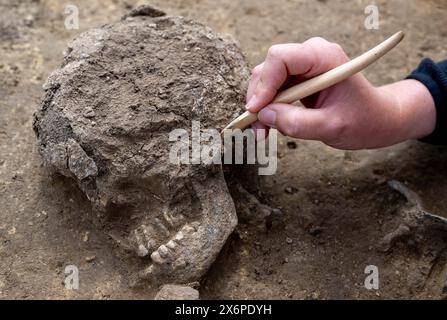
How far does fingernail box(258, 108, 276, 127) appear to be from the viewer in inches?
51.1

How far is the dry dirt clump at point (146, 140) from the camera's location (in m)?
1.29

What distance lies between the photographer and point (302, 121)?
4.18 feet

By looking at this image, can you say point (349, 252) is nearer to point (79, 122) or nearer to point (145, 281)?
point (145, 281)

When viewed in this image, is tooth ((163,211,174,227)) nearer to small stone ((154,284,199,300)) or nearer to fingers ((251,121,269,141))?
small stone ((154,284,199,300))

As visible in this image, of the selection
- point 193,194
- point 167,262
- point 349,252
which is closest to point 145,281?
point 167,262

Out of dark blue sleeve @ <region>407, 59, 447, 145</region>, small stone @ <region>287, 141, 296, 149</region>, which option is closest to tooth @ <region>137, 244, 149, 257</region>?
small stone @ <region>287, 141, 296, 149</region>

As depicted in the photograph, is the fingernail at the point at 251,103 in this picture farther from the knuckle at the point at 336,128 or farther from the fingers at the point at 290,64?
the knuckle at the point at 336,128

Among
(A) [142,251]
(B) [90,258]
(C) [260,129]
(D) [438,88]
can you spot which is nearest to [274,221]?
(C) [260,129]

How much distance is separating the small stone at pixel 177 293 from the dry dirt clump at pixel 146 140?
0.14 feet

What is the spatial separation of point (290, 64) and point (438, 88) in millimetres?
507

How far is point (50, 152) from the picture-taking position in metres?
1.35

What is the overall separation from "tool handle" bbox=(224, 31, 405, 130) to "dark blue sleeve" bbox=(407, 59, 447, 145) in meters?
0.38

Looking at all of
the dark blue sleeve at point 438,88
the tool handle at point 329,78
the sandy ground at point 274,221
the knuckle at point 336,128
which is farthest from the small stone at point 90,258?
the dark blue sleeve at point 438,88

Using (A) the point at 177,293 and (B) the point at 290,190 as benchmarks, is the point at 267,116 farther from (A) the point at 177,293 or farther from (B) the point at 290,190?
(A) the point at 177,293
